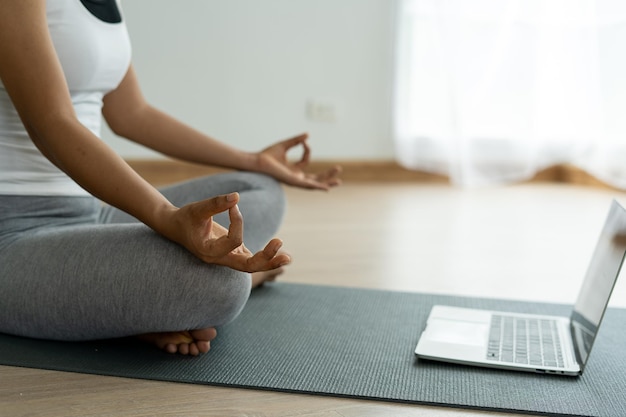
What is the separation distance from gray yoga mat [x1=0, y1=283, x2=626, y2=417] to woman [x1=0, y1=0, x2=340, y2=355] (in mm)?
46

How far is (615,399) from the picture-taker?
A: 1.32 m

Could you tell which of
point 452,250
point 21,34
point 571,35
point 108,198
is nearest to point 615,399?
point 108,198

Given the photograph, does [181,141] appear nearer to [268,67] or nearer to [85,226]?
[85,226]

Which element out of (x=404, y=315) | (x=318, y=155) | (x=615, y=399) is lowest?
(x=318, y=155)

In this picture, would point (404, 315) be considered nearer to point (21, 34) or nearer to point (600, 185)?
point (21, 34)

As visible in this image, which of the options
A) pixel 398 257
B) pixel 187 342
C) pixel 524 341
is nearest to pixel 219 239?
pixel 187 342

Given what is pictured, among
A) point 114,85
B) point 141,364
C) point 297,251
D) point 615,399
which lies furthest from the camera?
point 297,251

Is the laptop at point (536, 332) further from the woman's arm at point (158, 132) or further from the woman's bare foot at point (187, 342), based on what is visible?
the woman's arm at point (158, 132)

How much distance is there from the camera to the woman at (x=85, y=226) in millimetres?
1363

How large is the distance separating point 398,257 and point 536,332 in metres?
0.80

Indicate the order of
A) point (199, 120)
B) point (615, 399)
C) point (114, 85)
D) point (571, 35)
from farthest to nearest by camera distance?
point (199, 120) < point (571, 35) < point (114, 85) < point (615, 399)

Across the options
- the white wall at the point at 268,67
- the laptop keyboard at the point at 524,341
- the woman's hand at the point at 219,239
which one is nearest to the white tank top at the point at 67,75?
the woman's hand at the point at 219,239

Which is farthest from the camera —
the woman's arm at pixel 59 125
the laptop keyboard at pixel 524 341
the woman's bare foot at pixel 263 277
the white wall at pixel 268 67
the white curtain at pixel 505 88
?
the white wall at pixel 268 67

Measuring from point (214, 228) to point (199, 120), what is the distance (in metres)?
2.67
